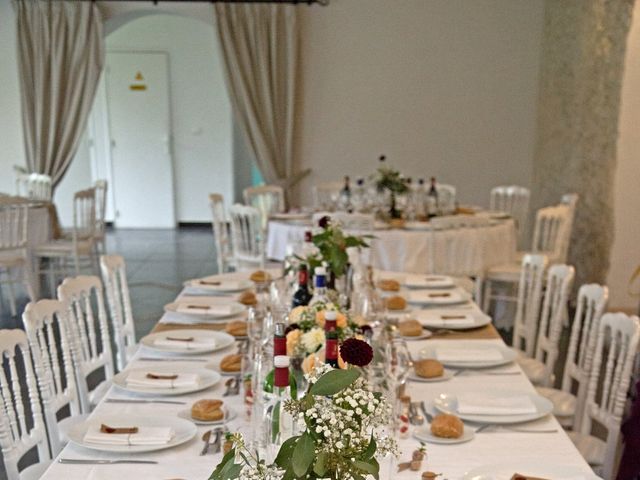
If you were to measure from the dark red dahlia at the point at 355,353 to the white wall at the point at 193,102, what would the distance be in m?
8.88

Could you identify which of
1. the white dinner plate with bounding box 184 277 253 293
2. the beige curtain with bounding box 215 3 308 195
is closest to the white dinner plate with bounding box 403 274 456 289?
the white dinner plate with bounding box 184 277 253 293

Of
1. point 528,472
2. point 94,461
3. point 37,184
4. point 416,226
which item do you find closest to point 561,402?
point 528,472

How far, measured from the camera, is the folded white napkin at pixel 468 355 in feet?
7.22

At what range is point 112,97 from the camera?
9625 millimetres

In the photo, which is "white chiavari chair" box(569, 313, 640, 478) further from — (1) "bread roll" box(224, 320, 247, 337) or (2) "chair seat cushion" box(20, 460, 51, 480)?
(2) "chair seat cushion" box(20, 460, 51, 480)

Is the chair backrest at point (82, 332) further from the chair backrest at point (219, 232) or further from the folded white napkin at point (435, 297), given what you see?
the chair backrest at point (219, 232)

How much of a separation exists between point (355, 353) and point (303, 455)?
190mm

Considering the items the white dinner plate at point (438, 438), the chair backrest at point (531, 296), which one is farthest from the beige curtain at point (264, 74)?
the white dinner plate at point (438, 438)

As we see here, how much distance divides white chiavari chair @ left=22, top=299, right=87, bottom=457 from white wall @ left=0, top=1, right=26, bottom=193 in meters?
5.86

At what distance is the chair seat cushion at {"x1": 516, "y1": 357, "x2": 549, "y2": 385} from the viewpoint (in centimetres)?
288

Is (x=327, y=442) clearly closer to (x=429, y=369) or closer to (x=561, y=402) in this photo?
(x=429, y=369)

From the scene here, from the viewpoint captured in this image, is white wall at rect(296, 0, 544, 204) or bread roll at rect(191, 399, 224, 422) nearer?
bread roll at rect(191, 399, 224, 422)

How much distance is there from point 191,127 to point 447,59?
13.9ft

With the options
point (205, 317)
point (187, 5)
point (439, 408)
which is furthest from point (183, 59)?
point (439, 408)
